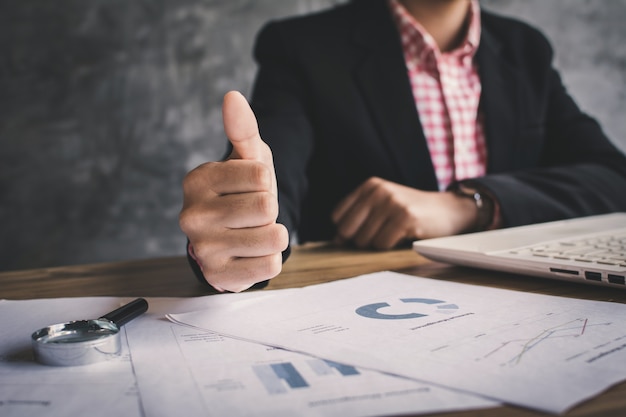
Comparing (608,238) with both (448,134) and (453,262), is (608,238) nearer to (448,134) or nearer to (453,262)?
(453,262)

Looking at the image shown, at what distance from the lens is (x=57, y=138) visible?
6.66ft

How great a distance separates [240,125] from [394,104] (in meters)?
0.83

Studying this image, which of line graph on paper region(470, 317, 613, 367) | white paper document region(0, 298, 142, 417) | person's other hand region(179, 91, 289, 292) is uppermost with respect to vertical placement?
person's other hand region(179, 91, 289, 292)

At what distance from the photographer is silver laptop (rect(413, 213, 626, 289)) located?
1.89 ft

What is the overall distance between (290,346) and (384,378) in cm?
9

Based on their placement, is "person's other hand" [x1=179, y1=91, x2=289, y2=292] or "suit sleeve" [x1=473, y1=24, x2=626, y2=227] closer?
"person's other hand" [x1=179, y1=91, x2=289, y2=292]

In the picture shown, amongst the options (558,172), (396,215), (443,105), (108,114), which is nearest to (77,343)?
(396,215)

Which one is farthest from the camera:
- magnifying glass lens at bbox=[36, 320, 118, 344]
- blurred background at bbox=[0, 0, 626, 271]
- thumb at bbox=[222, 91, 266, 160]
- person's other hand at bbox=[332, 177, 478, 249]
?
blurred background at bbox=[0, 0, 626, 271]

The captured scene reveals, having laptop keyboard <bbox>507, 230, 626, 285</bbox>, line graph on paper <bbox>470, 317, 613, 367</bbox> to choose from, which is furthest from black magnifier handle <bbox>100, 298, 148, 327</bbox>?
laptop keyboard <bbox>507, 230, 626, 285</bbox>

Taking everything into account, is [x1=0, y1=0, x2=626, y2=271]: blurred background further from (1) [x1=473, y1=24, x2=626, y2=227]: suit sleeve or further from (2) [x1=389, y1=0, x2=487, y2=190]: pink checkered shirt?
(1) [x1=473, y1=24, x2=626, y2=227]: suit sleeve

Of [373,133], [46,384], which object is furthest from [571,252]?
[373,133]

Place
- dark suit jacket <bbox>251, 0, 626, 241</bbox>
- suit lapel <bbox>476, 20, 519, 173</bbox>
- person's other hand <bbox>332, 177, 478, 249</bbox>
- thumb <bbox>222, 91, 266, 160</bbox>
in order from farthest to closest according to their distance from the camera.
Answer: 1. suit lapel <bbox>476, 20, 519, 173</bbox>
2. dark suit jacket <bbox>251, 0, 626, 241</bbox>
3. person's other hand <bbox>332, 177, 478, 249</bbox>
4. thumb <bbox>222, 91, 266, 160</bbox>

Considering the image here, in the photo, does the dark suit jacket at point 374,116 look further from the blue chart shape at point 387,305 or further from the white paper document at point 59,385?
the white paper document at point 59,385

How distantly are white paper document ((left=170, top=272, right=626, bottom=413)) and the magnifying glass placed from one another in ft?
0.26
